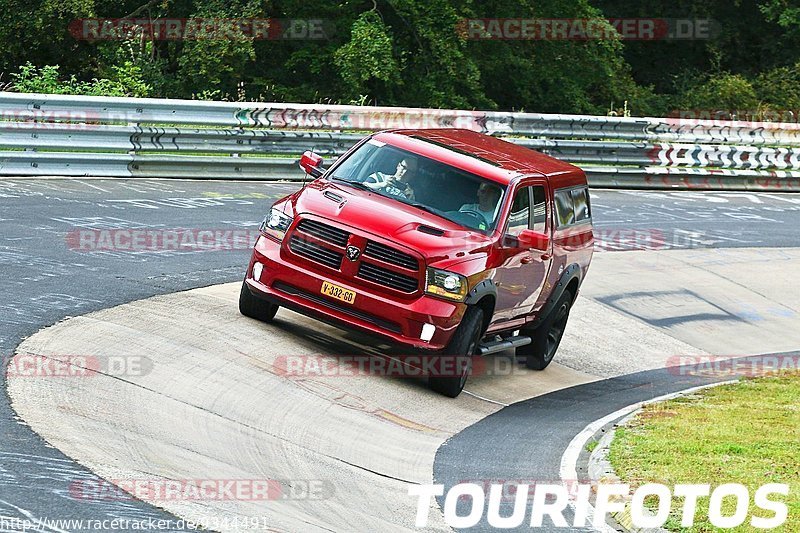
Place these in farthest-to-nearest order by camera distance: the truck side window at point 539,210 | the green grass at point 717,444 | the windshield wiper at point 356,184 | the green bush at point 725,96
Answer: the green bush at point 725,96, the truck side window at point 539,210, the windshield wiper at point 356,184, the green grass at point 717,444

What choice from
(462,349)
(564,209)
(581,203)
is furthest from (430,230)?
(581,203)

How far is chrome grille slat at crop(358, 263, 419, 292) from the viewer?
35.2 ft

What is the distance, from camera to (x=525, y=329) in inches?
507

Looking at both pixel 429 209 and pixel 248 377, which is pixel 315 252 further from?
pixel 248 377

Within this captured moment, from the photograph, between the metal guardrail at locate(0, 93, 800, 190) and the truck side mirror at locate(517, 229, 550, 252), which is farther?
the metal guardrail at locate(0, 93, 800, 190)

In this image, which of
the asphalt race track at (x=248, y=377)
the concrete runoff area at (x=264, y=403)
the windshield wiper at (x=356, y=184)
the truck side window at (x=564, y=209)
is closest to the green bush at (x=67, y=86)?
the asphalt race track at (x=248, y=377)

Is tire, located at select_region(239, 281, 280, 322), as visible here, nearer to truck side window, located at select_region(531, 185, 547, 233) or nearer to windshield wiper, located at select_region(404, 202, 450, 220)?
windshield wiper, located at select_region(404, 202, 450, 220)

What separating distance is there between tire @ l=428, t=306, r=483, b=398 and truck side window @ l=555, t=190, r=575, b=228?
195 centimetres

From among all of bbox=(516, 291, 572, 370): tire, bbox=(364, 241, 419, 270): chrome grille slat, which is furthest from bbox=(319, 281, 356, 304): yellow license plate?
bbox=(516, 291, 572, 370): tire

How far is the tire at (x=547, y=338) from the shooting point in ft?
42.6

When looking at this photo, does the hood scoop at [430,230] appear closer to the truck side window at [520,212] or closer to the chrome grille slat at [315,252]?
the chrome grille slat at [315,252]

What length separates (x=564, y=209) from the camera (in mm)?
12898

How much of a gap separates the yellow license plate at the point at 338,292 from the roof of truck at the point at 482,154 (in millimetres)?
1813

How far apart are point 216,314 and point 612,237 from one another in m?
9.87
